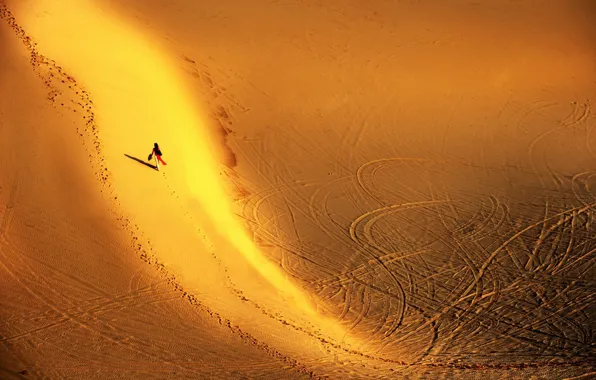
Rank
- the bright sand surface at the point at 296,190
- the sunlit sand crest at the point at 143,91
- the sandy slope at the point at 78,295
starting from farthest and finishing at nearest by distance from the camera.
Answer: the sunlit sand crest at the point at 143,91
the bright sand surface at the point at 296,190
the sandy slope at the point at 78,295

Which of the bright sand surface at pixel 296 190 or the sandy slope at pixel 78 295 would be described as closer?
the sandy slope at pixel 78 295

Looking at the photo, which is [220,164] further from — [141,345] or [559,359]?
[559,359]

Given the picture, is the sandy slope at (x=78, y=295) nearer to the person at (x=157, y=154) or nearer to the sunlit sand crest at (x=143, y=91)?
the person at (x=157, y=154)

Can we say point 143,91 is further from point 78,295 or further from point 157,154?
point 78,295

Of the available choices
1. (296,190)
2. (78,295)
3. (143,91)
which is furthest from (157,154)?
(78,295)

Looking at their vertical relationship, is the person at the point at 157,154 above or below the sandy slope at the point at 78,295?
above

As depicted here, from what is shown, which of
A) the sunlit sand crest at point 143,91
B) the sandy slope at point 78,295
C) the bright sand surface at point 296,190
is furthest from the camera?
the sunlit sand crest at point 143,91

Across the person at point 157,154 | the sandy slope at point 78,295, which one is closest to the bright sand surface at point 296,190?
the sandy slope at point 78,295

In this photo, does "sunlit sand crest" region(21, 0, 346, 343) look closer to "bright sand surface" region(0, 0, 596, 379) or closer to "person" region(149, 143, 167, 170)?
"bright sand surface" region(0, 0, 596, 379)
